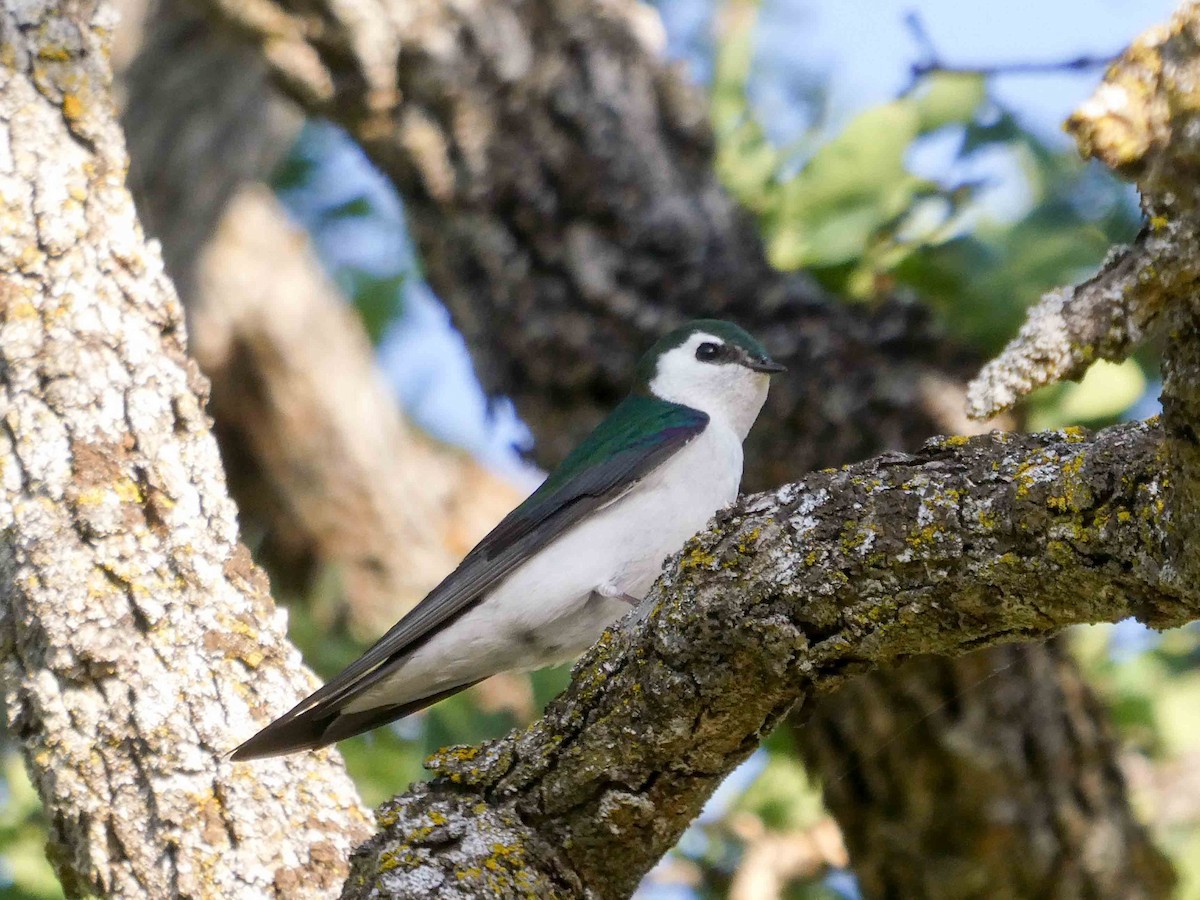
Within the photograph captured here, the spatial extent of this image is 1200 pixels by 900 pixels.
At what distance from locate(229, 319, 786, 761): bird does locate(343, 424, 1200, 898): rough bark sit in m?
0.55

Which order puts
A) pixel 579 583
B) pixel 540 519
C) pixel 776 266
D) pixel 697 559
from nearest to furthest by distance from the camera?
1. pixel 697 559
2. pixel 579 583
3. pixel 540 519
4. pixel 776 266

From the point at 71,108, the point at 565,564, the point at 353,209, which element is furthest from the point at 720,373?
the point at 353,209

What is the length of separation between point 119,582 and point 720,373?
6.97ft

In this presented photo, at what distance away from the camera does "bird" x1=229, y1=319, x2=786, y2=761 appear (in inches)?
128

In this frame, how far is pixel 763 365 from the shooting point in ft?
14.1

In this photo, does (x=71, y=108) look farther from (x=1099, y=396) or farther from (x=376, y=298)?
(x=376, y=298)

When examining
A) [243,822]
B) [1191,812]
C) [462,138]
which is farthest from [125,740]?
[1191,812]

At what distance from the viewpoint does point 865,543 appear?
2170 millimetres

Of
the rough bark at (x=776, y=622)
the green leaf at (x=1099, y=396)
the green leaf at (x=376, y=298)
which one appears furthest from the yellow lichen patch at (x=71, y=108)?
the green leaf at (x=376, y=298)

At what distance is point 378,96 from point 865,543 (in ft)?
12.0

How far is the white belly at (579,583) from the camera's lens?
341 centimetres

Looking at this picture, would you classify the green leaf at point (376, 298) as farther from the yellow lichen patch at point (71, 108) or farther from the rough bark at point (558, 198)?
the yellow lichen patch at point (71, 108)

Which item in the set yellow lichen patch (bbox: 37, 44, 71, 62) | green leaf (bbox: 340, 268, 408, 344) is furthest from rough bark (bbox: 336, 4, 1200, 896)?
green leaf (bbox: 340, 268, 408, 344)

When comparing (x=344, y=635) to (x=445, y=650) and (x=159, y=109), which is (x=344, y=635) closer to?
(x=159, y=109)
